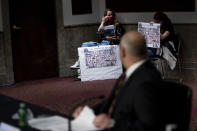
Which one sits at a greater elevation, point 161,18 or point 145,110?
point 161,18

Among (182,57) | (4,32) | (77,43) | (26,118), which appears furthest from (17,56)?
(26,118)

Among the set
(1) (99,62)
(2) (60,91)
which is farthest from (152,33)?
(2) (60,91)

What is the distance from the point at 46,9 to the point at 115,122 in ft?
21.5

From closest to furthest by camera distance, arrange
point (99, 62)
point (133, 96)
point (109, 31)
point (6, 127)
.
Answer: point (133, 96), point (6, 127), point (99, 62), point (109, 31)

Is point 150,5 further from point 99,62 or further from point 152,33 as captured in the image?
point 99,62

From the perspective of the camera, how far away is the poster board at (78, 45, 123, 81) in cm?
846

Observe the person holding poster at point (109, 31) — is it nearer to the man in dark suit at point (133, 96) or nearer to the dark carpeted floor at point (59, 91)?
the dark carpeted floor at point (59, 91)

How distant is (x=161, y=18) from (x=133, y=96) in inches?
212

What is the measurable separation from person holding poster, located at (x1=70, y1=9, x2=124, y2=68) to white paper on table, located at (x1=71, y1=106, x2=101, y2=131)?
18.9ft

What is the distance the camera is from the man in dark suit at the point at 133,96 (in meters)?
2.60

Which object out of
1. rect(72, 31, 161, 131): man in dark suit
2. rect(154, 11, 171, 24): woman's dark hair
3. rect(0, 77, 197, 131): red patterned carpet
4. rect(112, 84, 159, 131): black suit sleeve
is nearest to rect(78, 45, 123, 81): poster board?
rect(0, 77, 197, 131): red patterned carpet

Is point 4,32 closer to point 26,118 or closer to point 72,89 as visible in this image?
point 72,89

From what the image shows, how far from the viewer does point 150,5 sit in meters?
8.71

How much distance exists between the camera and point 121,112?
9.23 feet
